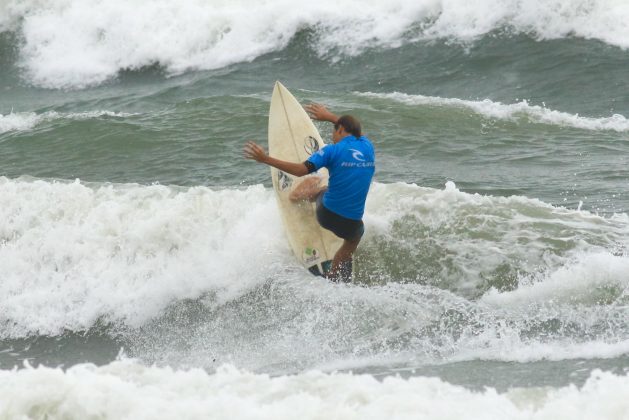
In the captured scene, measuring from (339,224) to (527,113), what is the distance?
229 inches

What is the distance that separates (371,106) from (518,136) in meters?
2.59

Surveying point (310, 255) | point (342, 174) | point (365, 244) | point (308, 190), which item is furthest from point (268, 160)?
point (365, 244)

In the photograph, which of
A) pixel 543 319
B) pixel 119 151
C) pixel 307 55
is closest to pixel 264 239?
pixel 543 319

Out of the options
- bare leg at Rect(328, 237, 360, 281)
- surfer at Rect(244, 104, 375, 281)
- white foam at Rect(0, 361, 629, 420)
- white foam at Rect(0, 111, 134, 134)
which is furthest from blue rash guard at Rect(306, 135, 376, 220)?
white foam at Rect(0, 111, 134, 134)

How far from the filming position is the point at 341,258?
7.82 metres

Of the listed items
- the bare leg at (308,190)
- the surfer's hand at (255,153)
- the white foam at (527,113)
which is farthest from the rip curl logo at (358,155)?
the white foam at (527,113)

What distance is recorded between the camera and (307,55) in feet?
56.0

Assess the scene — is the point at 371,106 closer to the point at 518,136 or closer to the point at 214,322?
the point at 518,136

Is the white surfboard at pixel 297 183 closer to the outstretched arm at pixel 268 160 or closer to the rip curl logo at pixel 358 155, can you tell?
the rip curl logo at pixel 358 155

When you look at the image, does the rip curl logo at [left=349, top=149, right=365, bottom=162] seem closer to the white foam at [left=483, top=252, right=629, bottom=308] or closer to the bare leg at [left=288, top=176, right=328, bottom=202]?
the bare leg at [left=288, top=176, right=328, bottom=202]

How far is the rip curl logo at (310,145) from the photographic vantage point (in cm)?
879

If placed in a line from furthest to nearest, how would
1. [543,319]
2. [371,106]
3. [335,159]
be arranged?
[371,106] < [335,159] < [543,319]

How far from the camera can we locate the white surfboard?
26.3 feet

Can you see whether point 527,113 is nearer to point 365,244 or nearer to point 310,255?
point 365,244
